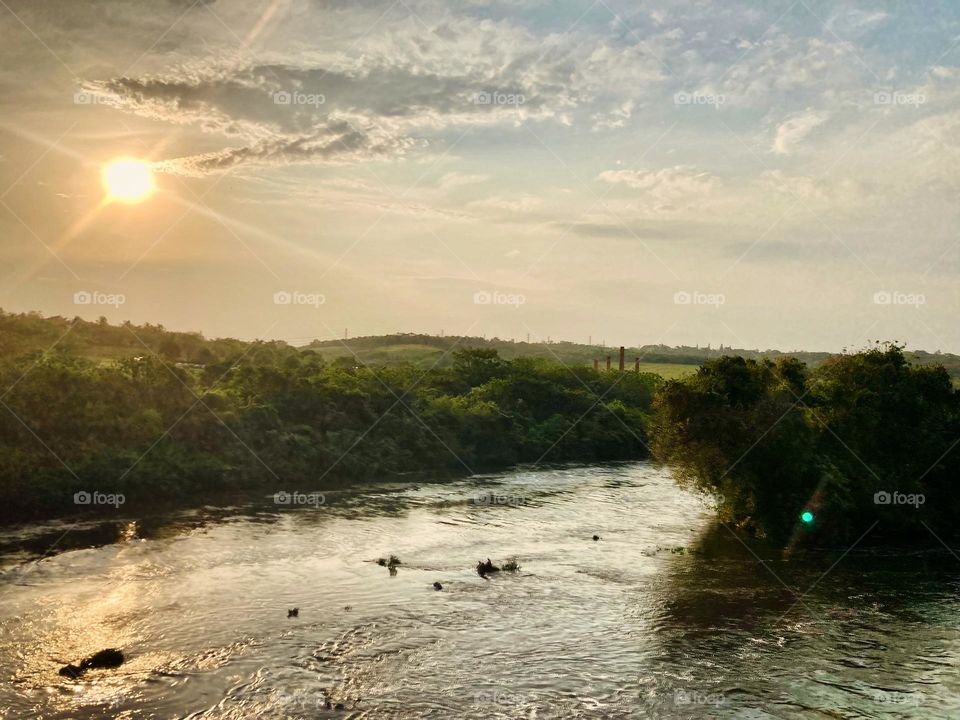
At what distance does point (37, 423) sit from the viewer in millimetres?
59844

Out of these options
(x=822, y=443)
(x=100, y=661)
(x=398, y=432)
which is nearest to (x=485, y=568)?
(x=100, y=661)

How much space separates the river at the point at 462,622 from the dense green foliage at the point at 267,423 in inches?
337

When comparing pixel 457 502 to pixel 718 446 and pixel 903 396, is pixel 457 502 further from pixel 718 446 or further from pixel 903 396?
pixel 903 396

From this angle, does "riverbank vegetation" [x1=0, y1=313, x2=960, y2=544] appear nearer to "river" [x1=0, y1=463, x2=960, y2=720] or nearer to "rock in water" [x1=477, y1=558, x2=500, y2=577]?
"river" [x1=0, y1=463, x2=960, y2=720]

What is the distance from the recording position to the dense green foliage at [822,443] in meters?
49.7

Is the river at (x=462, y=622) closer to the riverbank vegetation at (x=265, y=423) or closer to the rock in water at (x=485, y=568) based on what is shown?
the rock in water at (x=485, y=568)

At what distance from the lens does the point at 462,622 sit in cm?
3425

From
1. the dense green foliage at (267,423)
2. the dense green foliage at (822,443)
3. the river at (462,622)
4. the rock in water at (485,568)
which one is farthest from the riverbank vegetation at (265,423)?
the dense green foliage at (822,443)

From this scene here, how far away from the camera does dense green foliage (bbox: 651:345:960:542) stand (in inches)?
1955

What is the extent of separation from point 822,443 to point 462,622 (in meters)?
30.0

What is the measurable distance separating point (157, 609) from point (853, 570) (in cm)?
3596

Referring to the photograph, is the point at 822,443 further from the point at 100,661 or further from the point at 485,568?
the point at 100,661

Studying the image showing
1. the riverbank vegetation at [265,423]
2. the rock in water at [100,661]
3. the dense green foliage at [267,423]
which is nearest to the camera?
the rock in water at [100,661]

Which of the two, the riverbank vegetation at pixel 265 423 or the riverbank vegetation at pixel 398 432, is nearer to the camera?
the riverbank vegetation at pixel 398 432
